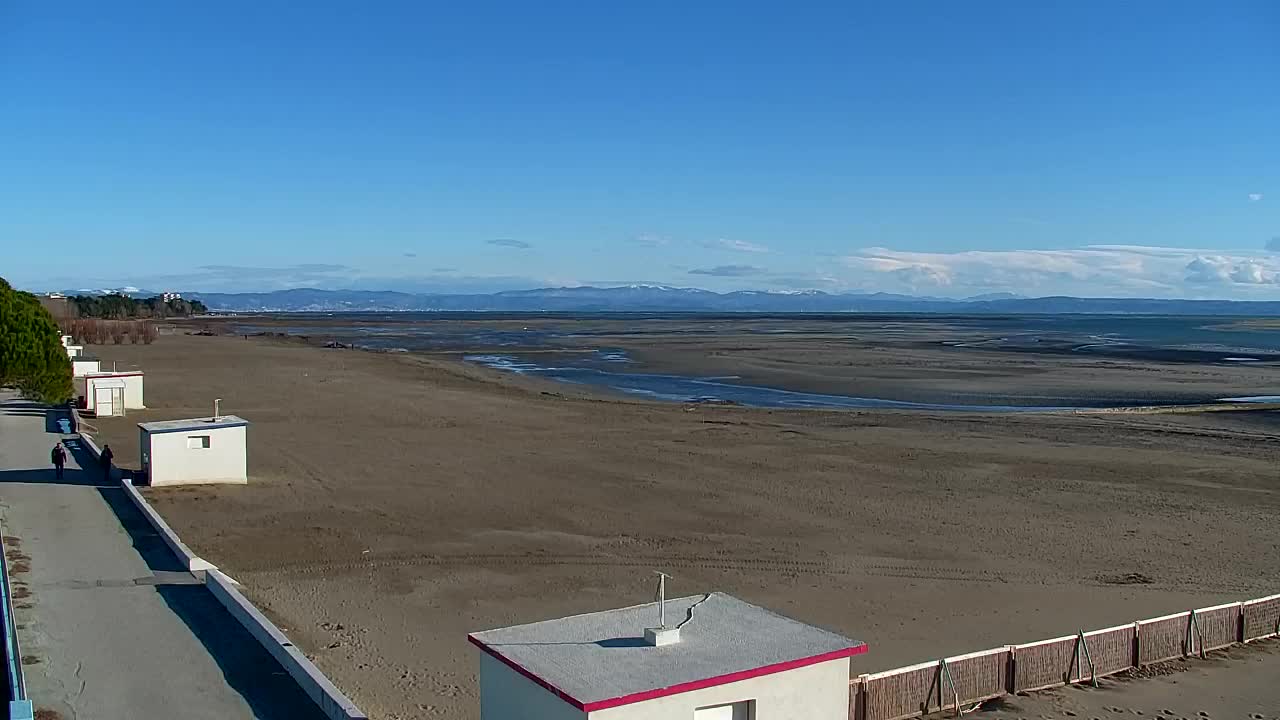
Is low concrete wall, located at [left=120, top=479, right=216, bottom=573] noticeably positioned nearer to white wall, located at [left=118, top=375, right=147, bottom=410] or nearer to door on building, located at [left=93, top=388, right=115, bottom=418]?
door on building, located at [left=93, top=388, right=115, bottom=418]

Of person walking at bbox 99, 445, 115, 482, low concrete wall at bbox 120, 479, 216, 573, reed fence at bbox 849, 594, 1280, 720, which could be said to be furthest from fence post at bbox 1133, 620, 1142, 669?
person walking at bbox 99, 445, 115, 482

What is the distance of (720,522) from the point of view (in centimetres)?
2328

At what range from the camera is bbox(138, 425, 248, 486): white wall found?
24.9m

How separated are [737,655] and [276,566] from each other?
12.1m

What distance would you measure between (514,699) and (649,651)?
4.14 feet

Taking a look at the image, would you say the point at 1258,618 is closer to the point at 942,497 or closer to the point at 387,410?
the point at 942,497

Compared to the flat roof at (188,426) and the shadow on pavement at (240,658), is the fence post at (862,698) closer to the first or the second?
the shadow on pavement at (240,658)

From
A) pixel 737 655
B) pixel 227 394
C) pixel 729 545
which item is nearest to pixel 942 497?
pixel 729 545

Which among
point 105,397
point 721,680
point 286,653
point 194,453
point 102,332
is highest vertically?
point 102,332

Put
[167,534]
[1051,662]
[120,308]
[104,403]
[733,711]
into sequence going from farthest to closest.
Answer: [120,308]
[104,403]
[167,534]
[1051,662]
[733,711]

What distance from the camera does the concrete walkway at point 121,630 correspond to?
11906mm

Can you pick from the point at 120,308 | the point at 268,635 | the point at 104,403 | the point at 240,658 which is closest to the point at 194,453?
the point at 268,635

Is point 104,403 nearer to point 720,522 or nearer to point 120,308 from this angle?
point 720,522

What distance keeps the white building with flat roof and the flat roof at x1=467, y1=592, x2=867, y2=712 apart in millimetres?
17741
